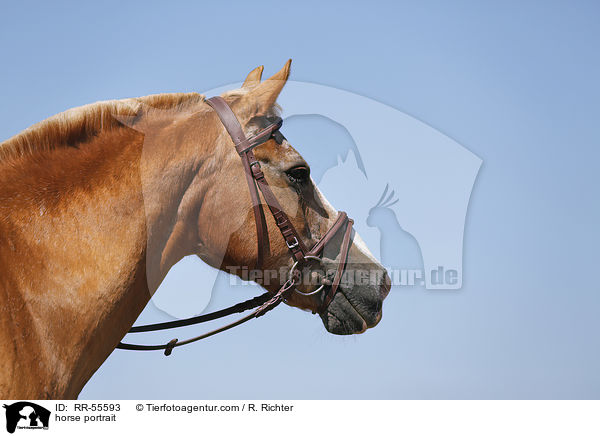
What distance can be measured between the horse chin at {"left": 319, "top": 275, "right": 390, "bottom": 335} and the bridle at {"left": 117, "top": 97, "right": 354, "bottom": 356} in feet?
0.23

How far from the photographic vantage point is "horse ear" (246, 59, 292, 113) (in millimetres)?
3920

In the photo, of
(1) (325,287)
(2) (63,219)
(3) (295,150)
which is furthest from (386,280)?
(2) (63,219)

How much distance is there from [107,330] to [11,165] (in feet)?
4.04

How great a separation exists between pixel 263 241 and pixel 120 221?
99 centimetres

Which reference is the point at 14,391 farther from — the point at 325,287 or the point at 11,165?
the point at 325,287

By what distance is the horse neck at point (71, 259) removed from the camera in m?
3.11

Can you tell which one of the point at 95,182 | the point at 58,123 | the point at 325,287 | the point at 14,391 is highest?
the point at 58,123

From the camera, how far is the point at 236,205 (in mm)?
3725

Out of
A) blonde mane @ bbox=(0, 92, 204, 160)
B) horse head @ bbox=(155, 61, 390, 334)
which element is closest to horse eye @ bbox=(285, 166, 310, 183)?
horse head @ bbox=(155, 61, 390, 334)

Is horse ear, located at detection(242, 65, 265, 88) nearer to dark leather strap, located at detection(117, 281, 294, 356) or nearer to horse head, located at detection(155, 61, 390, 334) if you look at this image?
horse head, located at detection(155, 61, 390, 334)

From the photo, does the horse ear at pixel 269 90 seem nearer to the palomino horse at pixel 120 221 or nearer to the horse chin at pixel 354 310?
the palomino horse at pixel 120 221

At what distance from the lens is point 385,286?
164 inches

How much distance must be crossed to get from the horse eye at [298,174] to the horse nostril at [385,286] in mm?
985

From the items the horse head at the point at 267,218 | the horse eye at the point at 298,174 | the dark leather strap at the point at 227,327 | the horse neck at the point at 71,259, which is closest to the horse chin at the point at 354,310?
the horse head at the point at 267,218
